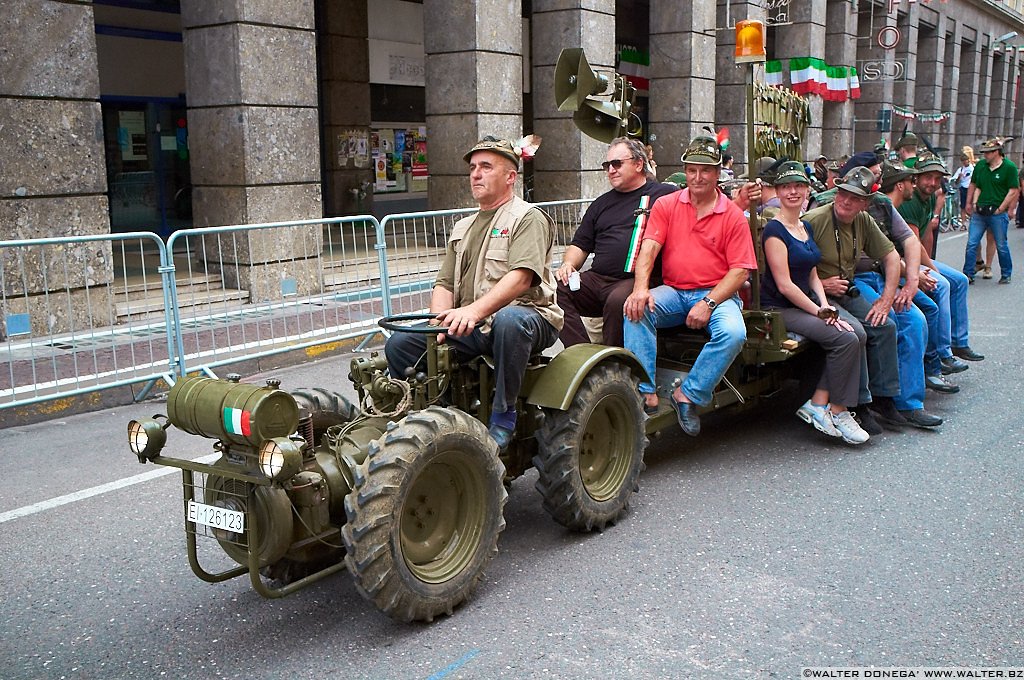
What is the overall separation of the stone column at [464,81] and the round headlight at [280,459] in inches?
439

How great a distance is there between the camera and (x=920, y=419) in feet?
22.4

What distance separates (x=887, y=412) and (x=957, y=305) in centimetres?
203

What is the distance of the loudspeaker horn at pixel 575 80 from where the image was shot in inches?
280

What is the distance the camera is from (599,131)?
7.40 metres

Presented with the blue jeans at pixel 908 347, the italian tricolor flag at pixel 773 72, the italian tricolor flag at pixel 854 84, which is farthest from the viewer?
the italian tricolor flag at pixel 854 84

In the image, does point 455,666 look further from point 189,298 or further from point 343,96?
point 343,96

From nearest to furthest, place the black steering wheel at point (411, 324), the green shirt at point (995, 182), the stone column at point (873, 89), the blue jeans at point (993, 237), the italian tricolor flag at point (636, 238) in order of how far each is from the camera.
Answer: the black steering wheel at point (411, 324) → the italian tricolor flag at point (636, 238) → the green shirt at point (995, 182) → the blue jeans at point (993, 237) → the stone column at point (873, 89)

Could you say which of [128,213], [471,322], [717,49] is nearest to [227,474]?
[471,322]

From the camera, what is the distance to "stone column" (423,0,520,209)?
14.4m

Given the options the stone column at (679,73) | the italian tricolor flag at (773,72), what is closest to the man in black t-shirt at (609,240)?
the stone column at (679,73)

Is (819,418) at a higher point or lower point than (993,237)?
lower

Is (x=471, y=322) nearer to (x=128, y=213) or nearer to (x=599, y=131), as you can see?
(x=599, y=131)

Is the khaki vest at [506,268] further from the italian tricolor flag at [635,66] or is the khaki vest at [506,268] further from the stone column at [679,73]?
the italian tricolor flag at [635,66]

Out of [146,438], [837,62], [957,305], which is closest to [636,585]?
[146,438]
